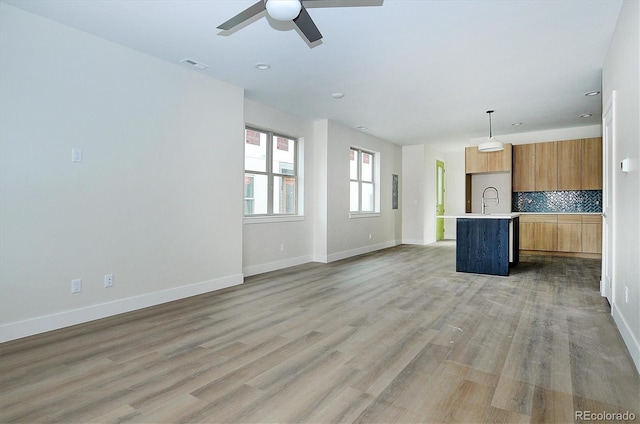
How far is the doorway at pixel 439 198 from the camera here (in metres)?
10.6

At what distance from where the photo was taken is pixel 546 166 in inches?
298

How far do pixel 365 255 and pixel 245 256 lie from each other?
10.2ft

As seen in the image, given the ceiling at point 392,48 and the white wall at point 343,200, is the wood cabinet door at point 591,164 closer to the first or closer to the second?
the ceiling at point 392,48

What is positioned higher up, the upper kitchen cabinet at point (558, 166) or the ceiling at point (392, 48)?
the ceiling at point (392, 48)

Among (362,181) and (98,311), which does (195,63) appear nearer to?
(98,311)

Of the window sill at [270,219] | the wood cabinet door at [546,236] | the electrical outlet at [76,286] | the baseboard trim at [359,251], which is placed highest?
the window sill at [270,219]

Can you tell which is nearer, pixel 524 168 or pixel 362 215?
pixel 524 168

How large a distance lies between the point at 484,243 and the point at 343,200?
284cm

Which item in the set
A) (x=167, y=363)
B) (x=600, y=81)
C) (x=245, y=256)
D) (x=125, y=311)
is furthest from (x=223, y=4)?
(x=600, y=81)

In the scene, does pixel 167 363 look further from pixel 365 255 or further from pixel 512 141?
pixel 512 141

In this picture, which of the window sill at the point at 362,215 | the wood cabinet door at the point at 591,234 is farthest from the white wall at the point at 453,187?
the wood cabinet door at the point at 591,234

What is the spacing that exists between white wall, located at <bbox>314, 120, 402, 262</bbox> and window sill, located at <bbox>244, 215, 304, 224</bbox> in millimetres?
590

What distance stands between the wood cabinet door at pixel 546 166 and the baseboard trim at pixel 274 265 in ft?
17.6

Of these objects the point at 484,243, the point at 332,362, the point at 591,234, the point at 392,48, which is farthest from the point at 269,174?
the point at 591,234
